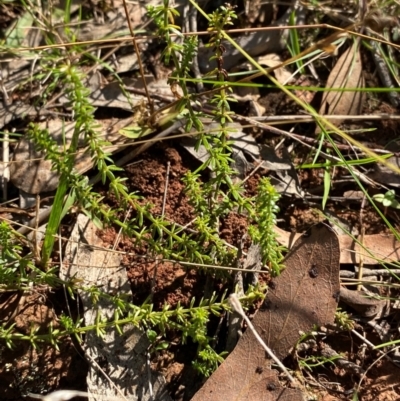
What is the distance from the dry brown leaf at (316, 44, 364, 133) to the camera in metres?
3.54

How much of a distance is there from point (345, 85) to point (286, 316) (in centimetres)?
162

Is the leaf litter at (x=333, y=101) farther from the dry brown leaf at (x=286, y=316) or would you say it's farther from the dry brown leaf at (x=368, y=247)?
the dry brown leaf at (x=286, y=316)

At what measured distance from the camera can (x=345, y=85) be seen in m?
3.58

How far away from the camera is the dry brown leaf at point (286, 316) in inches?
103

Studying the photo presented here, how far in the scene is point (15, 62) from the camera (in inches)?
142

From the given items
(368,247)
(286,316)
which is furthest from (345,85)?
(286,316)

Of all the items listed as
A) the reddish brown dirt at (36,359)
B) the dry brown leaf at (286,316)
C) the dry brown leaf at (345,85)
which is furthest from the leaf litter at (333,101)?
the reddish brown dirt at (36,359)

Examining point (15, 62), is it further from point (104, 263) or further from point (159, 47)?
point (104, 263)

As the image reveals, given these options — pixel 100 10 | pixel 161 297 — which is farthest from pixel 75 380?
pixel 100 10

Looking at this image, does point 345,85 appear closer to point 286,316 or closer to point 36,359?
point 286,316

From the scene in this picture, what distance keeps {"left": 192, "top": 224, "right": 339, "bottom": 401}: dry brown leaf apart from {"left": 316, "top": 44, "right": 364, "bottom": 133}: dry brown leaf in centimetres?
108

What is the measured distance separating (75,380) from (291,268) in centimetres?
118

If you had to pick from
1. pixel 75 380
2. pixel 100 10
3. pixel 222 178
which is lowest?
pixel 75 380

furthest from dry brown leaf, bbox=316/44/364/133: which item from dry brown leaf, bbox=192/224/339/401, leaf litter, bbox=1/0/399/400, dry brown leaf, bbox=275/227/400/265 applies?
dry brown leaf, bbox=192/224/339/401
